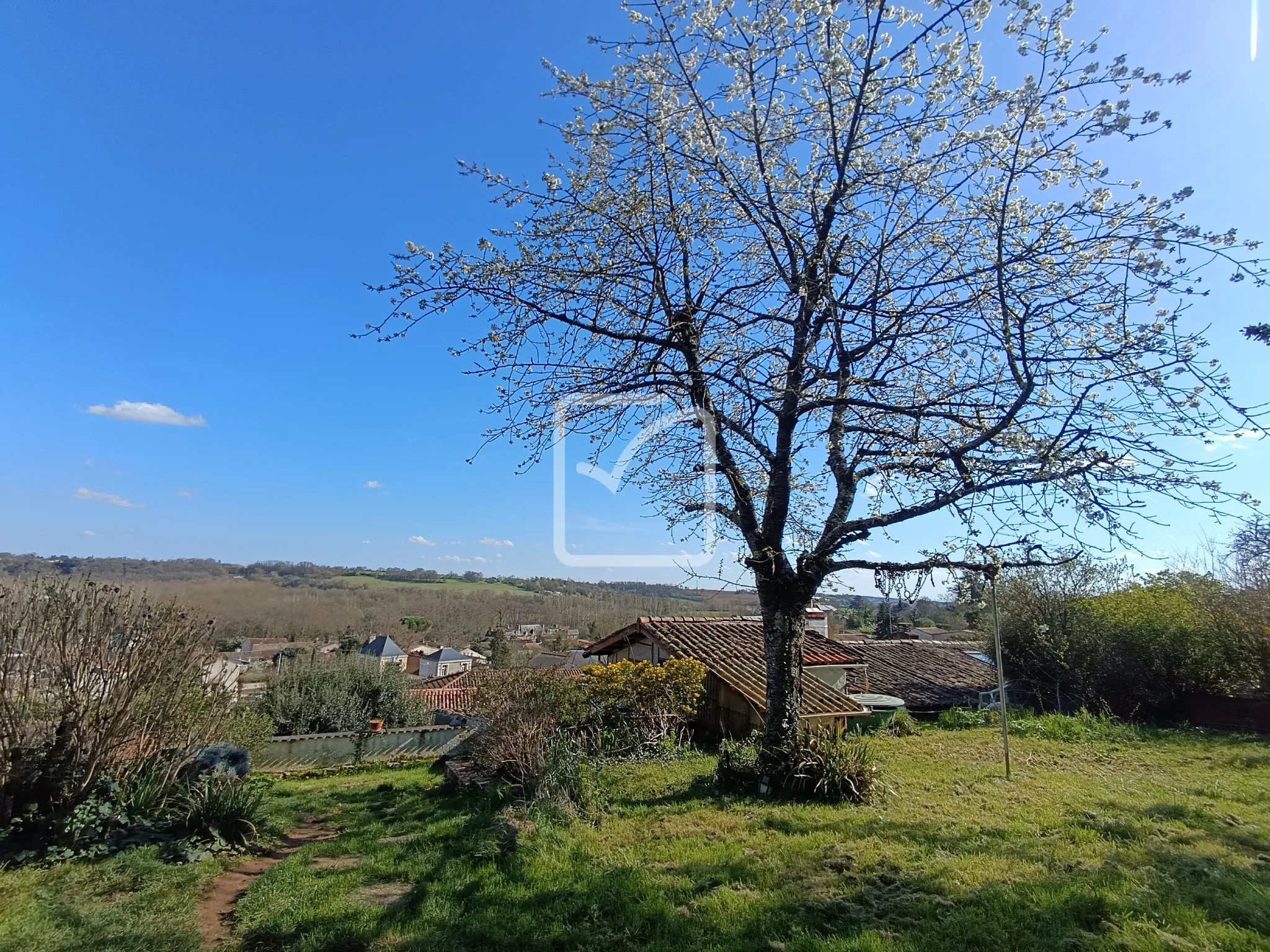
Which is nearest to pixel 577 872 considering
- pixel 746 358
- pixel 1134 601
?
pixel 746 358

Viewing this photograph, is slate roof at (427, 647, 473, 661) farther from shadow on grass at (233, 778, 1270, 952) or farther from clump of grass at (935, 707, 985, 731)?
shadow on grass at (233, 778, 1270, 952)

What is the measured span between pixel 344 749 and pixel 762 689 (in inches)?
414

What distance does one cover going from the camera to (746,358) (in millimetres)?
6129

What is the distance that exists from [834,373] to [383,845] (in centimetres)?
657

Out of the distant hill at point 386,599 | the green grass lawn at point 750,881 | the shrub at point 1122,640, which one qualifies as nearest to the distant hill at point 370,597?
the distant hill at point 386,599

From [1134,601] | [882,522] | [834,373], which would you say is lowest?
[1134,601]

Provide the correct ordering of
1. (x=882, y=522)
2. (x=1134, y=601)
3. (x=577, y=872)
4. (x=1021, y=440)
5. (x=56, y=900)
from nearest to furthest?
1. (x=56, y=900)
2. (x=577, y=872)
3. (x=1021, y=440)
4. (x=882, y=522)
5. (x=1134, y=601)

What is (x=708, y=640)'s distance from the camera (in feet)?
42.6

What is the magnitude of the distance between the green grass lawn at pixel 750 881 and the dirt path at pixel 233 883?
12 cm

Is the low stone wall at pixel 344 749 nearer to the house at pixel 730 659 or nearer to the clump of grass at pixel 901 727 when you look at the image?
the house at pixel 730 659

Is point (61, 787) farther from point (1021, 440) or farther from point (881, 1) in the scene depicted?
point (881, 1)

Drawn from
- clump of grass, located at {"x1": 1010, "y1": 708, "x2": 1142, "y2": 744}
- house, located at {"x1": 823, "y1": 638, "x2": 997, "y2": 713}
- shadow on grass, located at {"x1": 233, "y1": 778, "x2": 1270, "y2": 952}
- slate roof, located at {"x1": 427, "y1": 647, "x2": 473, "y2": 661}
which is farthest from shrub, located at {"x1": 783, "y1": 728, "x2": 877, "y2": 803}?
slate roof, located at {"x1": 427, "y1": 647, "x2": 473, "y2": 661}

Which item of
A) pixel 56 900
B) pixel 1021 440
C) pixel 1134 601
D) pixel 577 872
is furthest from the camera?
pixel 1134 601

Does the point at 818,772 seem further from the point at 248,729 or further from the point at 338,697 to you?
the point at 338,697
